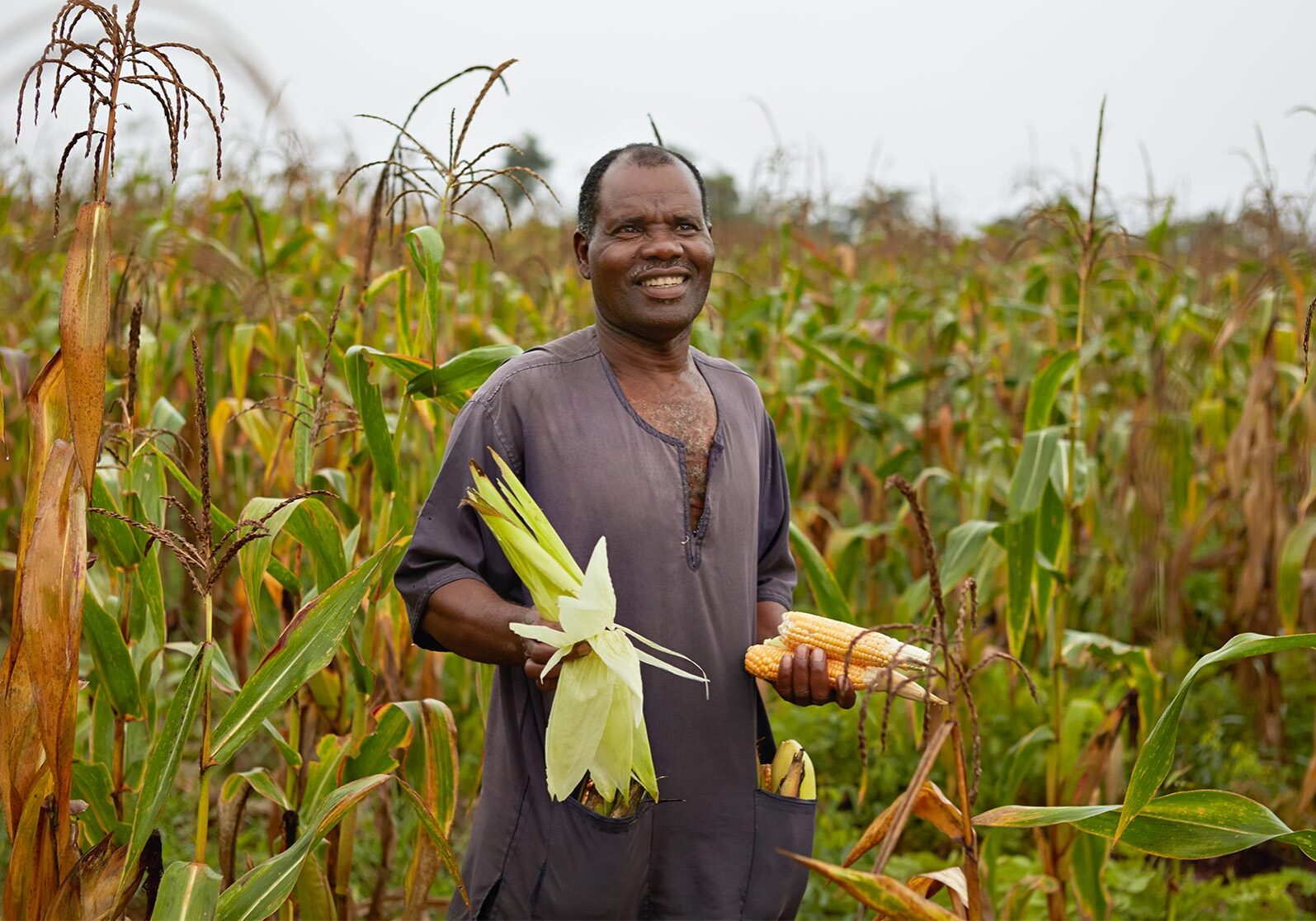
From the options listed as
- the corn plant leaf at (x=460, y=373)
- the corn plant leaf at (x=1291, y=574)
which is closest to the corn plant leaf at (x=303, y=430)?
the corn plant leaf at (x=460, y=373)

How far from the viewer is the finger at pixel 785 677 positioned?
1.95 meters

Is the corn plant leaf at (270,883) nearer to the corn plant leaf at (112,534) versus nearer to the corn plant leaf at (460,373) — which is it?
the corn plant leaf at (112,534)

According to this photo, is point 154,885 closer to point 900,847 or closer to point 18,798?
point 18,798

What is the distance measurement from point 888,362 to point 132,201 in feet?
15.6

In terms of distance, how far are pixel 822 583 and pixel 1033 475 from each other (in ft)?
2.02

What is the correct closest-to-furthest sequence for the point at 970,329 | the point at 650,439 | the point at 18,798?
the point at 18,798, the point at 650,439, the point at 970,329

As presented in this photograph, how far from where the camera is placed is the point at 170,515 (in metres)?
4.75

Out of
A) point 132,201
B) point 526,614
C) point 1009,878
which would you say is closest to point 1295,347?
point 1009,878

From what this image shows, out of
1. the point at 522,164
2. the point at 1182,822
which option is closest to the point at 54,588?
the point at 1182,822

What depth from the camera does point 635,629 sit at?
7.07ft

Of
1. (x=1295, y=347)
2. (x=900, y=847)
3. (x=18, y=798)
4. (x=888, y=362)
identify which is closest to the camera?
(x=18, y=798)

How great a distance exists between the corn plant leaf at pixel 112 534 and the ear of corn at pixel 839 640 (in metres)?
1.33

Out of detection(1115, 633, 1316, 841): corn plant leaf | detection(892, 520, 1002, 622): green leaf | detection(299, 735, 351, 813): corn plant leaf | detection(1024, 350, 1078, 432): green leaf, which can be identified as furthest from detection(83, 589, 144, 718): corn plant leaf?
detection(1024, 350, 1078, 432): green leaf

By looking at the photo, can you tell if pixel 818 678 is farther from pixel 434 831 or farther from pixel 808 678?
pixel 434 831
